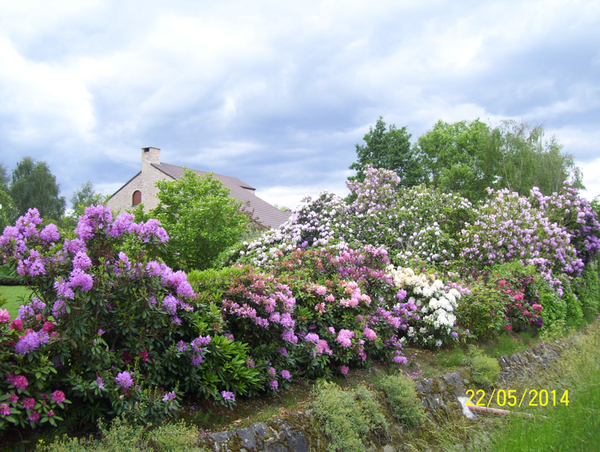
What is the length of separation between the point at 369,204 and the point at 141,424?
9.52 metres

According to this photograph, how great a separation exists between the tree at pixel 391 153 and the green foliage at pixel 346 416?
24067mm

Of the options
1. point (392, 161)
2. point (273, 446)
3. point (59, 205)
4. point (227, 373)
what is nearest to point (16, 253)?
point (227, 373)

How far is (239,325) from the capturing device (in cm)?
426

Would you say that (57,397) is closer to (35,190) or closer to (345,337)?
(345,337)

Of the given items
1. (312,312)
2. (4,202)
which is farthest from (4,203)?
(312,312)

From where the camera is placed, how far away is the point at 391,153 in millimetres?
28047

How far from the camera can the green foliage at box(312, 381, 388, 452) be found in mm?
3902

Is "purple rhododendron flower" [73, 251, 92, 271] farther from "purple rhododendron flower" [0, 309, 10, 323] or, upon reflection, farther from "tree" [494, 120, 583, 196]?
"tree" [494, 120, 583, 196]

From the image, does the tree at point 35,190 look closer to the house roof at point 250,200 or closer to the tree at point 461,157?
the house roof at point 250,200

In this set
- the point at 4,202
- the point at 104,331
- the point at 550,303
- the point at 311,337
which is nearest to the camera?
the point at 104,331

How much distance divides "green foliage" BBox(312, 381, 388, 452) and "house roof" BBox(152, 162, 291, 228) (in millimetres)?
21571

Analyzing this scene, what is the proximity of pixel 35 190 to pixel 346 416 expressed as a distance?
134ft

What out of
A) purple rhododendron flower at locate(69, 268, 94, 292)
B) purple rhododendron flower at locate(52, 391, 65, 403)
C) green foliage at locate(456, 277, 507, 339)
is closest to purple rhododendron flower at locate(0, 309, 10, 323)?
purple rhododendron flower at locate(69, 268, 94, 292)

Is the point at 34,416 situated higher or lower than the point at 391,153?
lower
